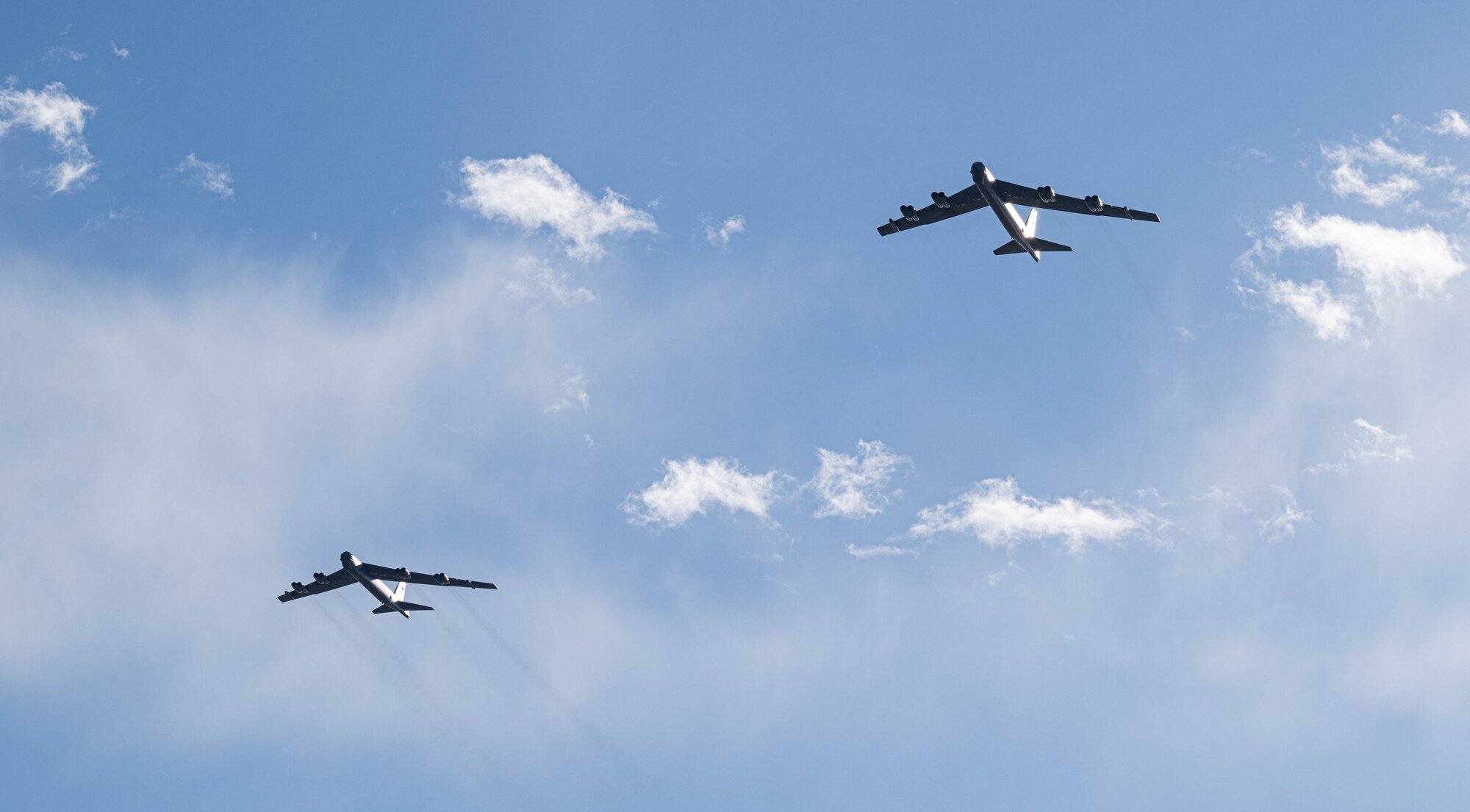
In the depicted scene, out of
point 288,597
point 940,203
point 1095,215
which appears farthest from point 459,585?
point 1095,215

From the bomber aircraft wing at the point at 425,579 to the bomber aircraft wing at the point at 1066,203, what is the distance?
163 ft

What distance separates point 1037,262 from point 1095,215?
572 cm

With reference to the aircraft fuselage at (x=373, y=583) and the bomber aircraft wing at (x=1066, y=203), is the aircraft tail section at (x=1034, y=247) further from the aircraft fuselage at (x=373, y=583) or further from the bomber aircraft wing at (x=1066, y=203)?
the aircraft fuselage at (x=373, y=583)

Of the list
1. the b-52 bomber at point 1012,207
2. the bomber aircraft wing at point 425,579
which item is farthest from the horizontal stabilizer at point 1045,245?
the bomber aircraft wing at point 425,579

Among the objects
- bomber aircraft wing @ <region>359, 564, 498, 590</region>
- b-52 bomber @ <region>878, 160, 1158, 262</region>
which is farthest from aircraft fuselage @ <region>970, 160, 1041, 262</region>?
bomber aircraft wing @ <region>359, 564, 498, 590</region>

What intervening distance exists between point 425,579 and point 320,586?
12539 millimetres

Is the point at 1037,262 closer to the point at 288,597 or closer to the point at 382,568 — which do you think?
the point at 382,568

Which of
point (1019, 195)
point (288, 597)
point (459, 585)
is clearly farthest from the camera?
point (288, 597)

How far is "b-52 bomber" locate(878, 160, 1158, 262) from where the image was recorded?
79.4 metres

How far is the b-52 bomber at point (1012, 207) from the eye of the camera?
79.4 m

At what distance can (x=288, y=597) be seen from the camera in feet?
364

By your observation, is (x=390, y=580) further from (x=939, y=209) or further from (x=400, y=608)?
(x=939, y=209)

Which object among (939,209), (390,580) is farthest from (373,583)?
(939,209)

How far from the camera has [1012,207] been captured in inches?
3211
